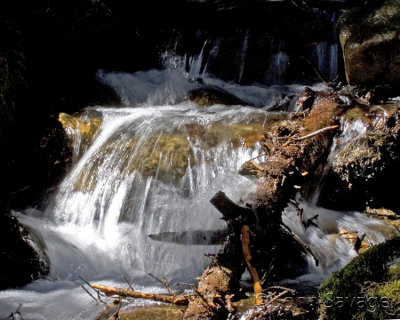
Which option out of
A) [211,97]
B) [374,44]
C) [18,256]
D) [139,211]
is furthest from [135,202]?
[374,44]

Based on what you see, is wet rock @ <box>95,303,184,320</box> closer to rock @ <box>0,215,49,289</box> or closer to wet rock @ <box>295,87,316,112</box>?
rock @ <box>0,215,49,289</box>

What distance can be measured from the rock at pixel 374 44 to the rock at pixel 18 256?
6.02 metres

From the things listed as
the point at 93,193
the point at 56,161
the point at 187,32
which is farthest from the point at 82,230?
the point at 187,32

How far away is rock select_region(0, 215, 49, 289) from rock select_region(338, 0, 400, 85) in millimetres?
6024

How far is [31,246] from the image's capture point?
353 cm

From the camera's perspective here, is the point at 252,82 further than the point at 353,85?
Yes

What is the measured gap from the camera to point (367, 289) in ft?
5.85

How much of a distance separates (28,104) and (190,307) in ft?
16.4

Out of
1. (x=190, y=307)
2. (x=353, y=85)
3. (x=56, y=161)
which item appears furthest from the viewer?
(x=353, y=85)

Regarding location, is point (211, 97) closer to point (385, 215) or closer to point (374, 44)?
point (374, 44)

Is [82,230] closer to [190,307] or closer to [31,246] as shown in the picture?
[31,246]

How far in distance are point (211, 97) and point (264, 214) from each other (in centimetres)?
519

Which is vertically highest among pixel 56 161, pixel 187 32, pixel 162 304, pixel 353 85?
pixel 187 32

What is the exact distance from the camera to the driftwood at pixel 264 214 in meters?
2.36
